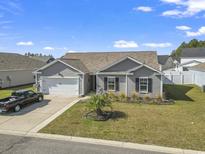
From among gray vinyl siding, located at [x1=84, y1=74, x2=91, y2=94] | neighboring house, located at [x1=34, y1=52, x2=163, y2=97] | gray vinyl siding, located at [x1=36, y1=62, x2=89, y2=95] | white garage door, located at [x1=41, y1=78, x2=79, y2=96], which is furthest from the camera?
gray vinyl siding, located at [x1=84, y1=74, x2=91, y2=94]

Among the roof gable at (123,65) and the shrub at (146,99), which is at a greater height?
Answer: the roof gable at (123,65)

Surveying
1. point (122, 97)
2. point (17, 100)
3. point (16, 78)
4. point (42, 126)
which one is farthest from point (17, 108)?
point (16, 78)

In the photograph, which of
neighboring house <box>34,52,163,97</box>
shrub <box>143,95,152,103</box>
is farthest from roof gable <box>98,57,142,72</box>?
shrub <box>143,95,152,103</box>

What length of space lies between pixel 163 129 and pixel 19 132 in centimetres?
782

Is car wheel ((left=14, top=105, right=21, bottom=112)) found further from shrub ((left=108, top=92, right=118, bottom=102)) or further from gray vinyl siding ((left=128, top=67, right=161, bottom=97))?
gray vinyl siding ((left=128, top=67, right=161, bottom=97))

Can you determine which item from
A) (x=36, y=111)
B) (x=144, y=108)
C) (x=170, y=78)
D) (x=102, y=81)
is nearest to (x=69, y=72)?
(x=102, y=81)

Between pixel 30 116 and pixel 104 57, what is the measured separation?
15.3 meters

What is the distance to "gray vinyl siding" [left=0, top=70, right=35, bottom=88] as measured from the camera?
29.0 metres

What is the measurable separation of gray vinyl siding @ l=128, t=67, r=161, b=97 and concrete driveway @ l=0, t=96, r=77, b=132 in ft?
21.3

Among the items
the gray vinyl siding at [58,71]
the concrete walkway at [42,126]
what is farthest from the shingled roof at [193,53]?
the concrete walkway at [42,126]

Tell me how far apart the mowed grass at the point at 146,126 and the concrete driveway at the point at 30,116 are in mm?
1128

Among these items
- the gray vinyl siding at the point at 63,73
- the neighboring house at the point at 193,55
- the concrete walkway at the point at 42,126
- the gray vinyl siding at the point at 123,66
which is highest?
the neighboring house at the point at 193,55

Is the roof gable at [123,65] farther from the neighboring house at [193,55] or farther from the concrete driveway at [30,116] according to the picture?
the neighboring house at [193,55]

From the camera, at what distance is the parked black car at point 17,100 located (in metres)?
14.7
